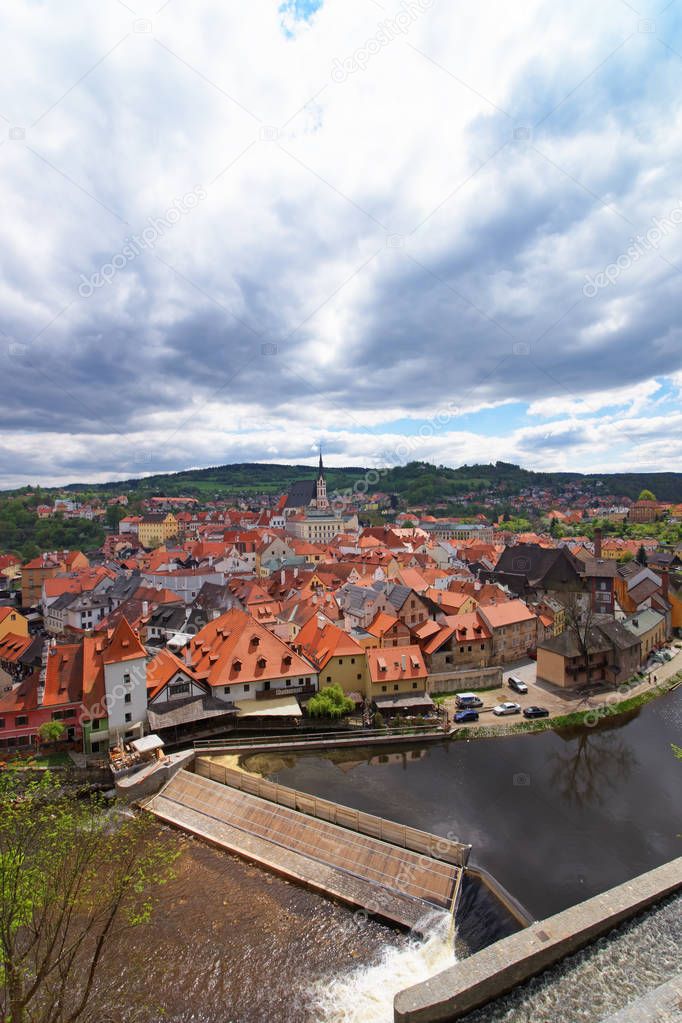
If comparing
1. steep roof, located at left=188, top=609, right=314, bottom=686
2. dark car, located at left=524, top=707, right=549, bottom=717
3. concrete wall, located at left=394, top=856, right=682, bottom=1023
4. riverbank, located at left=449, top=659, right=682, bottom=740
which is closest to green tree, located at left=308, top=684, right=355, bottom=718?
steep roof, located at left=188, top=609, right=314, bottom=686

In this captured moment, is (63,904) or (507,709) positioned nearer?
(63,904)

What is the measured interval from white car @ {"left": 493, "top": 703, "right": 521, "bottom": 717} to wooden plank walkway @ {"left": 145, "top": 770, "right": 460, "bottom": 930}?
50.3 ft

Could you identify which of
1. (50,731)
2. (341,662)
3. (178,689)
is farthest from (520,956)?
(50,731)

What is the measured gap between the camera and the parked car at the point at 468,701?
114ft

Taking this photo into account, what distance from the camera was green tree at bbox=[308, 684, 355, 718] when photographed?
32000 millimetres

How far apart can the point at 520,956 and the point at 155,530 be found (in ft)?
420

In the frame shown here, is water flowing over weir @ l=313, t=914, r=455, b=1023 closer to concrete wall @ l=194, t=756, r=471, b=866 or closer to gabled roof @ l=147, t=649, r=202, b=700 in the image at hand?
concrete wall @ l=194, t=756, r=471, b=866

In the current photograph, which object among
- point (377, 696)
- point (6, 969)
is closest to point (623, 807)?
point (377, 696)

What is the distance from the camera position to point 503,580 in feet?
212

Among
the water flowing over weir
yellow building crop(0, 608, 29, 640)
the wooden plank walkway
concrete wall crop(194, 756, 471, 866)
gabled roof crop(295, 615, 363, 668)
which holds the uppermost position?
gabled roof crop(295, 615, 363, 668)

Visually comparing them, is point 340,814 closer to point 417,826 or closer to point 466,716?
point 417,826

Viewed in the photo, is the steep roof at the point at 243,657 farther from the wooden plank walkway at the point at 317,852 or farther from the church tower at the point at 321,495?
the church tower at the point at 321,495

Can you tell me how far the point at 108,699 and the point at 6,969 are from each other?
19.0 m

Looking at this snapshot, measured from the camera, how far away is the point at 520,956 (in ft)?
45.1
